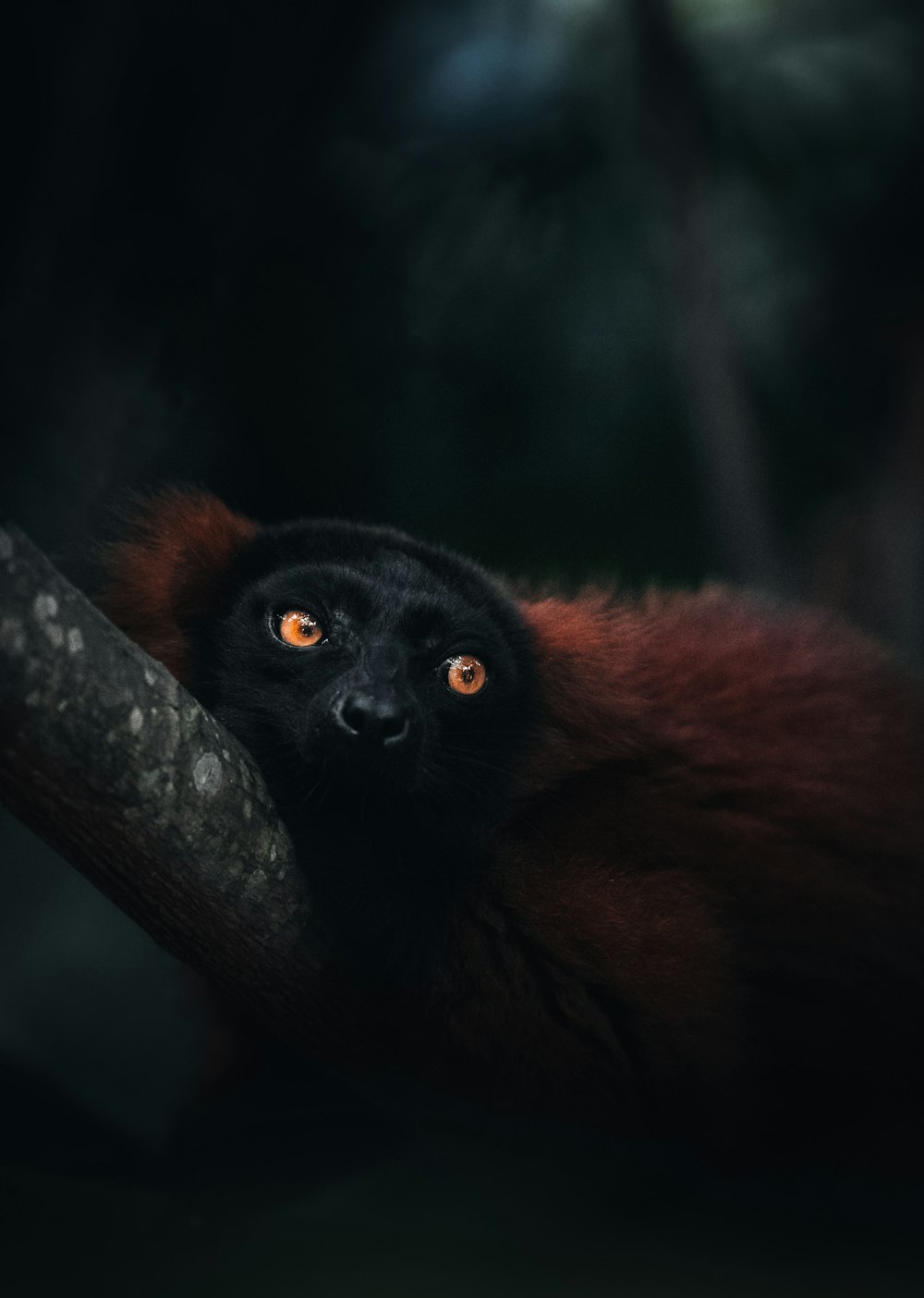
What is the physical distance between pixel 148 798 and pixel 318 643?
1.87ft

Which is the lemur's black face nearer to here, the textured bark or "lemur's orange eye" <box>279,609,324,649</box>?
"lemur's orange eye" <box>279,609,324,649</box>

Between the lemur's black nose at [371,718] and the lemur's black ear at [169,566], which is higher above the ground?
the lemur's black ear at [169,566]

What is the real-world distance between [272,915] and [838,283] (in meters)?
2.62

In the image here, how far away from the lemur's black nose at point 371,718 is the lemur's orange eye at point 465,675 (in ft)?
0.83

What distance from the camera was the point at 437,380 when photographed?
110 inches

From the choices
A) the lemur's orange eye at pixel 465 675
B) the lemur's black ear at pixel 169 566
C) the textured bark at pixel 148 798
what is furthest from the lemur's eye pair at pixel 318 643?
the textured bark at pixel 148 798

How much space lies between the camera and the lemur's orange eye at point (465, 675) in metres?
1.75

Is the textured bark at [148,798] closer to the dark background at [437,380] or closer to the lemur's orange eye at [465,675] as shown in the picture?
the dark background at [437,380]

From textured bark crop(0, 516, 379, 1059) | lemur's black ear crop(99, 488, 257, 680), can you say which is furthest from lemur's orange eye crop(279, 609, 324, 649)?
textured bark crop(0, 516, 379, 1059)

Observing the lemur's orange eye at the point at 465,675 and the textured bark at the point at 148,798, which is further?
the lemur's orange eye at the point at 465,675

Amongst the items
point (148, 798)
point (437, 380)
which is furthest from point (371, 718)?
point (437, 380)

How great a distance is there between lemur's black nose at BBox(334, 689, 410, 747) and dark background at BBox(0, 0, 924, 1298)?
21.6 inches

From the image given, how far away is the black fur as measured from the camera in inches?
57.4

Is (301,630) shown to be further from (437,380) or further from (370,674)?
(437,380)
